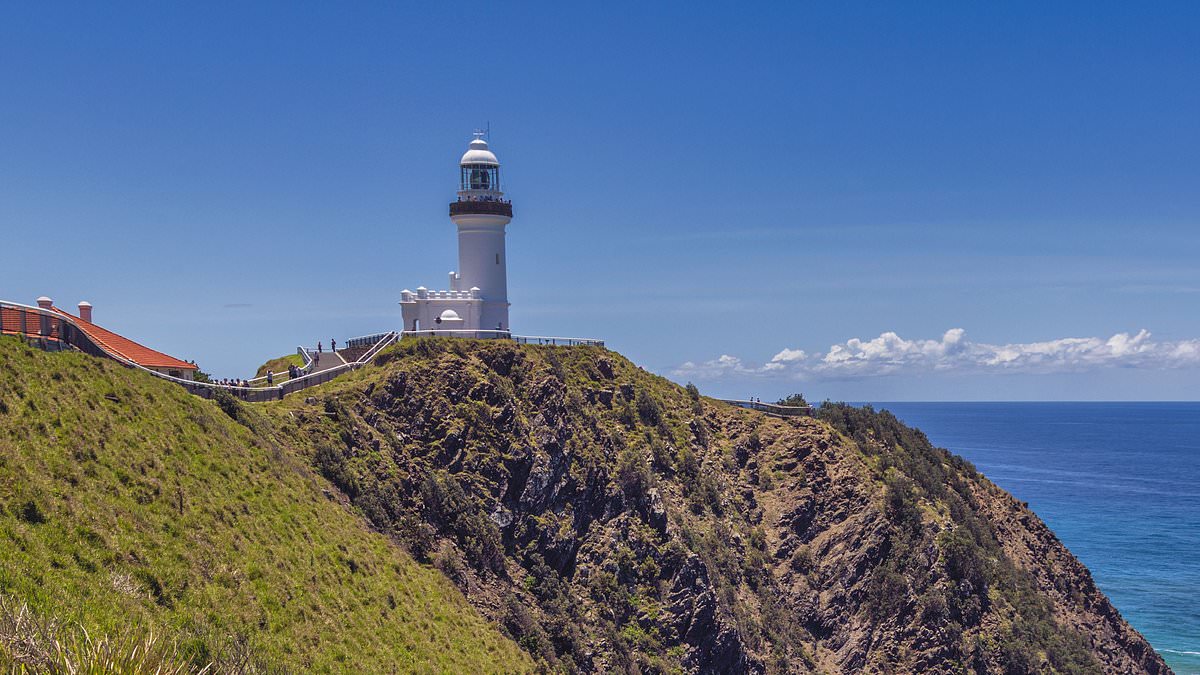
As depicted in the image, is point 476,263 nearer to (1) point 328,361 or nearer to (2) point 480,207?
(2) point 480,207

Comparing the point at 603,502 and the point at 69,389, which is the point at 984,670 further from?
the point at 69,389

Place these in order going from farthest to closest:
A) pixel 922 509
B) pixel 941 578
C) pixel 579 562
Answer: pixel 922 509, pixel 941 578, pixel 579 562

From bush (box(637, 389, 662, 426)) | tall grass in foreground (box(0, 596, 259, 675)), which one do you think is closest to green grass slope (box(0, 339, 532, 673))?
tall grass in foreground (box(0, 596, 259, 675))

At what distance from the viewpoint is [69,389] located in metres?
27.2

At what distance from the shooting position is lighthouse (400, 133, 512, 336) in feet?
187

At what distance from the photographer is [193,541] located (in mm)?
24828

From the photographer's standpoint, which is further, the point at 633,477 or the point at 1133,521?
the point at 1133,521

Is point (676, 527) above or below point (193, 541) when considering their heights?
below

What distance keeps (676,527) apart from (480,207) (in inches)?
846

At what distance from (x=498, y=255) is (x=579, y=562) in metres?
19.8

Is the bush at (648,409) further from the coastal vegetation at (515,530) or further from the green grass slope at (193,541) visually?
the green grass slope at (193,541)

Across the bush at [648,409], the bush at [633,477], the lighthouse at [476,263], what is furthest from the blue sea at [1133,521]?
the lighthouse at [476,263]

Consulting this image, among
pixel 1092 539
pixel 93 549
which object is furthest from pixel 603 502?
pixel 1092 539

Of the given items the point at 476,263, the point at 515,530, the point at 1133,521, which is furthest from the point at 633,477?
the point at 1133,521
